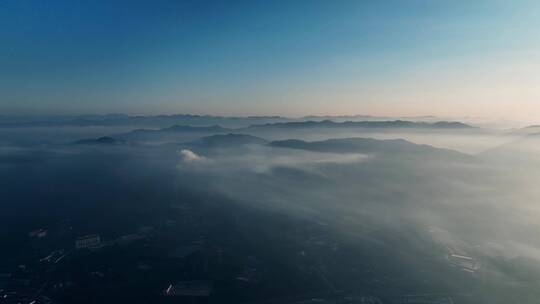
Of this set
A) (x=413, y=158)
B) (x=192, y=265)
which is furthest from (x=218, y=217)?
(x=413, y=158)

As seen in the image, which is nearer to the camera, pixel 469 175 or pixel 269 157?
pixel 469 175

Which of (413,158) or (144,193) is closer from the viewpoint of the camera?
(144,193)

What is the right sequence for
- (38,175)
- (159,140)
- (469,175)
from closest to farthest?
(469,175)
(38,175)
(159,140)

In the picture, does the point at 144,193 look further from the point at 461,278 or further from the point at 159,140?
the point at 159,140

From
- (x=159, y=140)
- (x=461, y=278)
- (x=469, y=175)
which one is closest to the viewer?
(x=461, y=278)

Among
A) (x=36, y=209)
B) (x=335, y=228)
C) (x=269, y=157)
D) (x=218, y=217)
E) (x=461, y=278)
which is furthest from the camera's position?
(x=269, y=157)

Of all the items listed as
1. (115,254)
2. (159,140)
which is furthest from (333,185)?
(159,140)

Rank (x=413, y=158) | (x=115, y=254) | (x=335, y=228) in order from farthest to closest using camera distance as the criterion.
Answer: (x=413, y=158) < (x=335, y=228) < (x=115, y=254)

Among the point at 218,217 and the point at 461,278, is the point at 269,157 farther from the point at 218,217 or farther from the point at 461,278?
the point at 461,278

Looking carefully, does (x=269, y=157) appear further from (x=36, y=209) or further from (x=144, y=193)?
(x=36, y=209)
